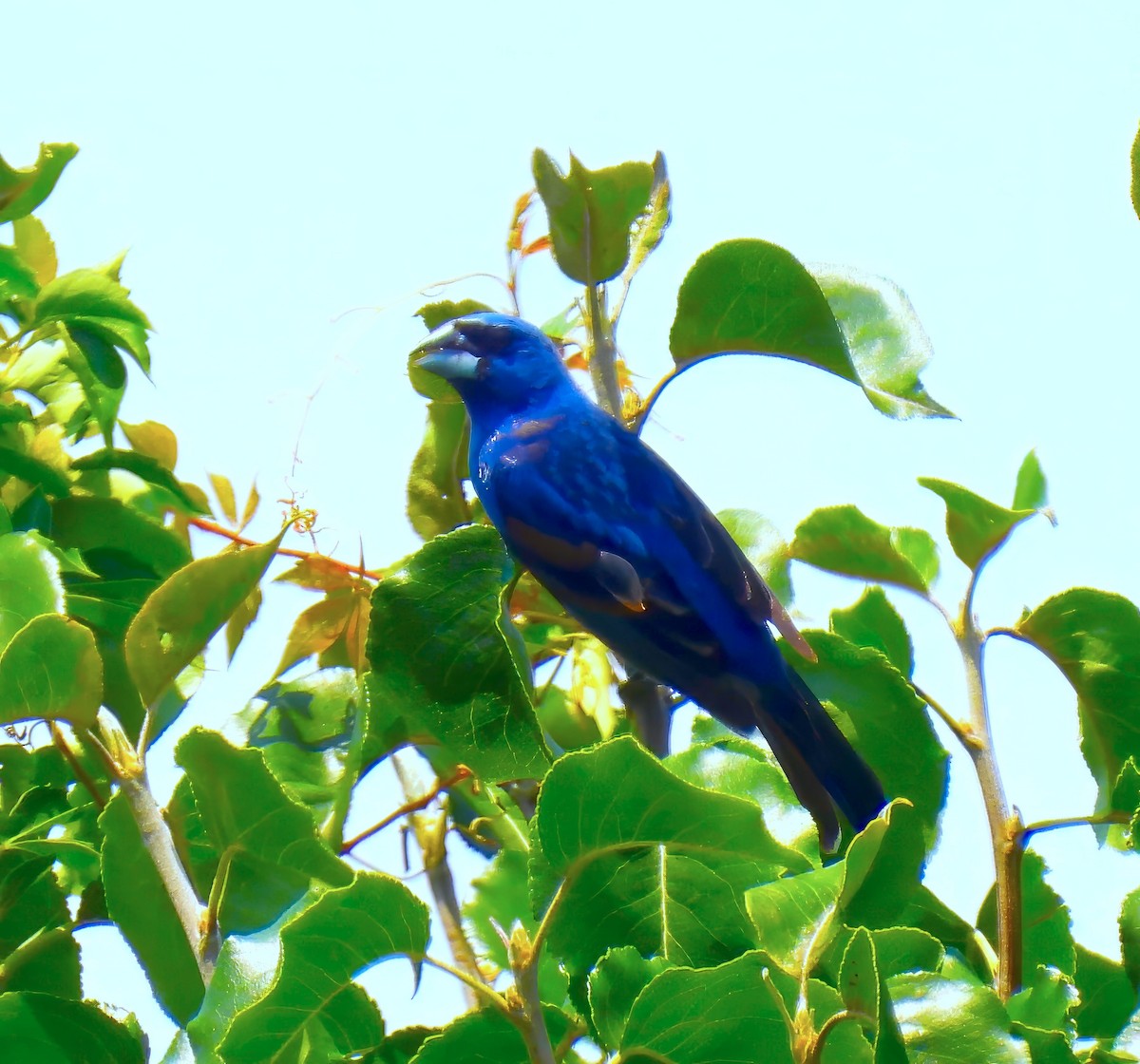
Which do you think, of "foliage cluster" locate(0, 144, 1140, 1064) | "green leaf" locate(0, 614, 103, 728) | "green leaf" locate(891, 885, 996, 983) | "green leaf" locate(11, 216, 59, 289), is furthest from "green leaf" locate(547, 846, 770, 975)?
"green leaf" locate(11, 216, 59, 289)

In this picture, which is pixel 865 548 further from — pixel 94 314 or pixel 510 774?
pixel 94 314

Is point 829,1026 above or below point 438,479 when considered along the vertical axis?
below

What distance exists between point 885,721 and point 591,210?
2.55 feet

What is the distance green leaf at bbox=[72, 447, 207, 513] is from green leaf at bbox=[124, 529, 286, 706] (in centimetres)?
82

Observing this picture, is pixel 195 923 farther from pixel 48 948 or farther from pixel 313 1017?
A: pixel 48 948

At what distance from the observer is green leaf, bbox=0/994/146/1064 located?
1.49 m

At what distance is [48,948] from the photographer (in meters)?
1.75

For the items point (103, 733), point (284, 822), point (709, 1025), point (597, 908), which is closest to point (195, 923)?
point (284, 822)

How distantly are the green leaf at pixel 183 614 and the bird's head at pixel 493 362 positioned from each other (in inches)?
28.6

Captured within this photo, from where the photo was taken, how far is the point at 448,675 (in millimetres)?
1688

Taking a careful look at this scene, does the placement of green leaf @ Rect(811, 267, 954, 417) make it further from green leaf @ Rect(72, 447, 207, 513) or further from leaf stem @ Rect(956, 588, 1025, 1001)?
green leaf @ Rect(72, 447, 207, 513)

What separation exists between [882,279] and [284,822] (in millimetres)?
1131

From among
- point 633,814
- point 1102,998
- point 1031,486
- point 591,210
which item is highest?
point 591,210

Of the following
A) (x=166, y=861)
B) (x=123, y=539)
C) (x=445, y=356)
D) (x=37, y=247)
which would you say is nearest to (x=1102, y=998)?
(x=166, y=861)
